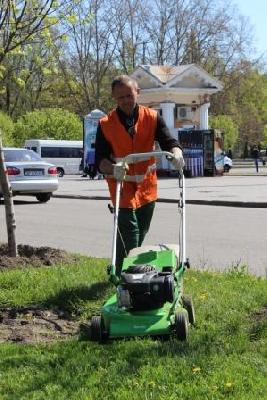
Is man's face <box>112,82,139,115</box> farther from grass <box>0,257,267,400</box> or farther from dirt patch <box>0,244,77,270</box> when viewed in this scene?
dirt patch <box>0,244,77,270</box>

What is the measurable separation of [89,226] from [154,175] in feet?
26.5

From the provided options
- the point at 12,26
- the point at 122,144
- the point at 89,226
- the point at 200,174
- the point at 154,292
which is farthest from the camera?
the point at 200,174

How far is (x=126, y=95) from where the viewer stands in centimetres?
560

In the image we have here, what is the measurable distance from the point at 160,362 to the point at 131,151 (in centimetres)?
219

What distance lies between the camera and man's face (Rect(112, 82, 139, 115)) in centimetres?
557

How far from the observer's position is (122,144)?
19.2ft

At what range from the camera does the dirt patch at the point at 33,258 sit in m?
7.86

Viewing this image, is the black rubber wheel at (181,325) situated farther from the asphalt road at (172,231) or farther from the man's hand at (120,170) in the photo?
the asphalt road at (172,231)

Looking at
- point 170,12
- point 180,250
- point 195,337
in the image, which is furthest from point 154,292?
point 170,12

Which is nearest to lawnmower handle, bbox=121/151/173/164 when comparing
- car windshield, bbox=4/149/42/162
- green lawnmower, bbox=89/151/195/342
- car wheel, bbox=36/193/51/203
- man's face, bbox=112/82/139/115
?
man's face, bbox=112/82/139/115

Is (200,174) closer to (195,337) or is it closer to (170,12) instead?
(195,337)

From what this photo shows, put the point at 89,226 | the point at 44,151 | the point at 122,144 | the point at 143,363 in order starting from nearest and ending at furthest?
the point at 143,363 → the point at 122,144 → the point at 89,226 → the point at 44,151

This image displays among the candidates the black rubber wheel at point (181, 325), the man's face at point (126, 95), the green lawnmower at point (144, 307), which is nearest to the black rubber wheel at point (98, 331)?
the green lawnmower at point (144, 307)

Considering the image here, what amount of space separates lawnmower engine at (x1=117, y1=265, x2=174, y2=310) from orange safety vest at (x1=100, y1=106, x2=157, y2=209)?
1254 millimetres
